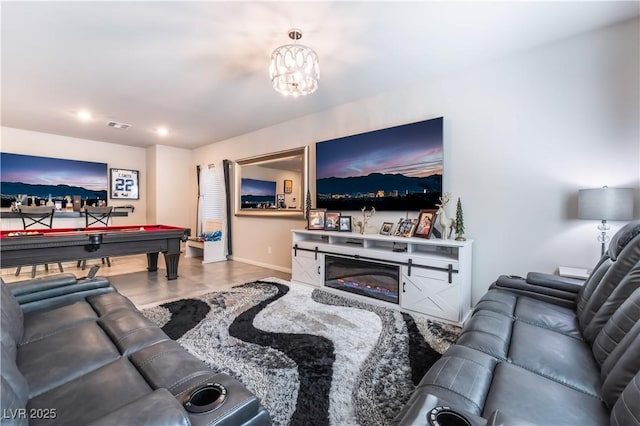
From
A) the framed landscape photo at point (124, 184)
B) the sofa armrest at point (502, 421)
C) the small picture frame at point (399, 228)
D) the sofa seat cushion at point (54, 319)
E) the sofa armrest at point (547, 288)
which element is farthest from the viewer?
the framed landscape photo at point (124, 184)

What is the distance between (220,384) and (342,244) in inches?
112

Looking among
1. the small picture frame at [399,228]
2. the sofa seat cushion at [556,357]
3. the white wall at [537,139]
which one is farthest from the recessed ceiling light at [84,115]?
the sofa seat cushion at [556,357]

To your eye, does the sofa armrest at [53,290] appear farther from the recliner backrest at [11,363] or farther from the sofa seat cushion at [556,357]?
the sofa seat cushion at [556,357]

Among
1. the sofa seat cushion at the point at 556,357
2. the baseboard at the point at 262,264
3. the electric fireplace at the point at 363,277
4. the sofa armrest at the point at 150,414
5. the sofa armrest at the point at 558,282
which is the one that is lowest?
the baseboard at the point at 262,264

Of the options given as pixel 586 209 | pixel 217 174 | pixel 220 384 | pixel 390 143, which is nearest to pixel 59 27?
pixel 220 384

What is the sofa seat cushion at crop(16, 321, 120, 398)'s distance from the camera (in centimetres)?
109

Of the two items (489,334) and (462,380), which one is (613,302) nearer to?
(489,334)

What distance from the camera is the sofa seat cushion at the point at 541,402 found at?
0.92 meters

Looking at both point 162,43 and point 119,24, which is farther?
point 162,43

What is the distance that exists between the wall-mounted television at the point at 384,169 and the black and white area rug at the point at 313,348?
4.32 feet

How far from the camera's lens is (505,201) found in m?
2.79

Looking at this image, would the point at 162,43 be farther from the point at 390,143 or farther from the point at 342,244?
the point at 342,244

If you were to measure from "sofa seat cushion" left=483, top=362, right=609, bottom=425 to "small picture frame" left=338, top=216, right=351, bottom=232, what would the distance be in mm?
2778

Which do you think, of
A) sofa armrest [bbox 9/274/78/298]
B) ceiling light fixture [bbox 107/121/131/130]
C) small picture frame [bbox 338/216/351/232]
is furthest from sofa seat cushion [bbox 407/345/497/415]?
ceiling light fixture [bbox 107/121/131/130]
